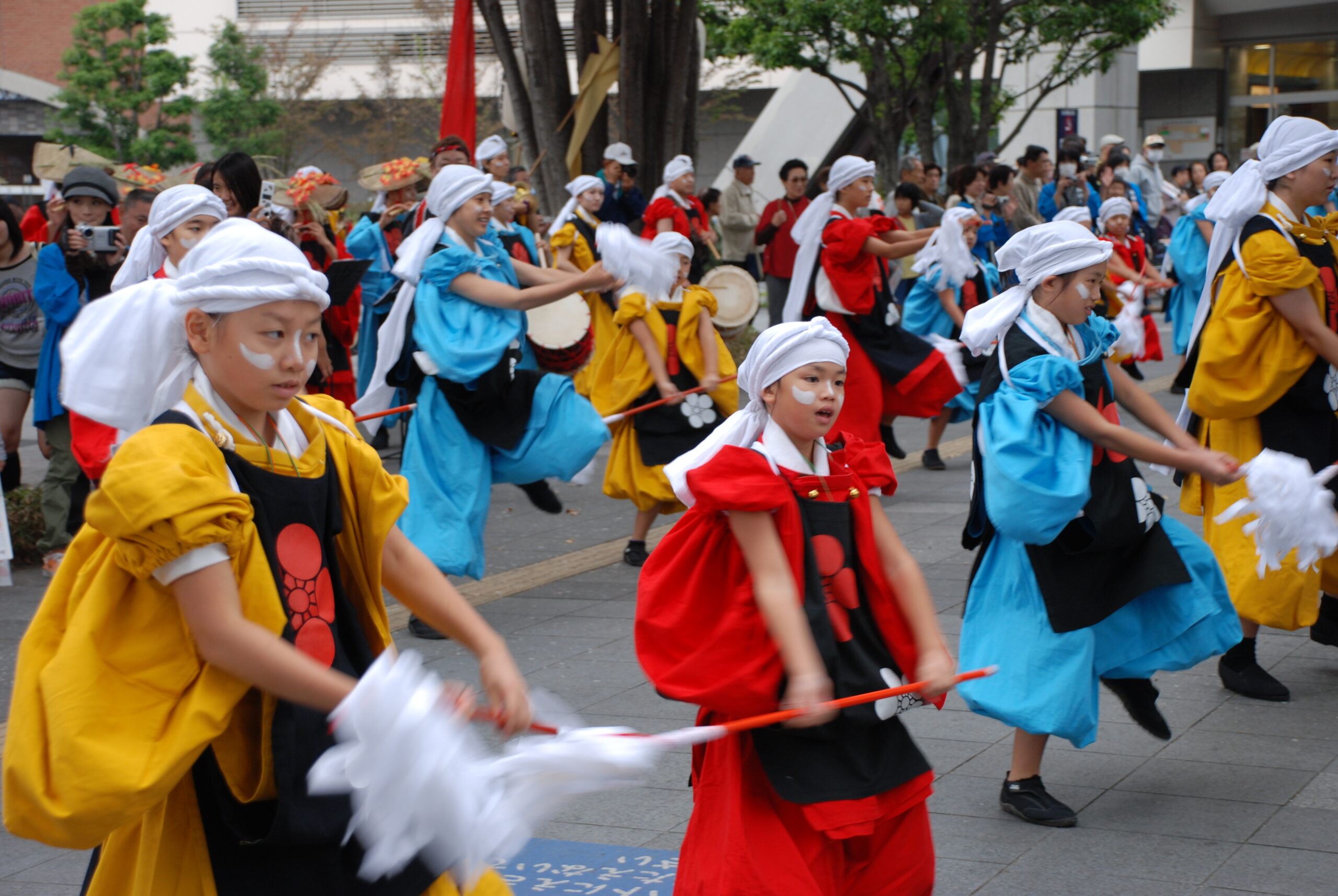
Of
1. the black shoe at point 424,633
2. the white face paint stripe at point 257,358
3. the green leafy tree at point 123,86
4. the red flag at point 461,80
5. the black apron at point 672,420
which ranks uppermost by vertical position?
the green leafy tree at point 123,86

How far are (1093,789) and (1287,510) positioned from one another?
1.00m

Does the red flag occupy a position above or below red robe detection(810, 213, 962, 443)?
above

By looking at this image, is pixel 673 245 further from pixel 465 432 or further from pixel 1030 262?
pixel 1030 262

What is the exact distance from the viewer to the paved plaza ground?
376 cm

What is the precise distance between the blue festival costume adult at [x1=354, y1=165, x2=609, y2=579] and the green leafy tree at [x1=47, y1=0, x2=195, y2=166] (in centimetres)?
2945

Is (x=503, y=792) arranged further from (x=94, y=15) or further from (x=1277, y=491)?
(x=94, y=15)

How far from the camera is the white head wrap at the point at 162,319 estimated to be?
236cm

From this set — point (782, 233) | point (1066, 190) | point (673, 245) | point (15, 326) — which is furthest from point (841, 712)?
point (1066, 190)

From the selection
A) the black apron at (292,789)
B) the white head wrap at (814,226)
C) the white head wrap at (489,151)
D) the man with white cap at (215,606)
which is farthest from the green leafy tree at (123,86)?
the black apron at (292,789)

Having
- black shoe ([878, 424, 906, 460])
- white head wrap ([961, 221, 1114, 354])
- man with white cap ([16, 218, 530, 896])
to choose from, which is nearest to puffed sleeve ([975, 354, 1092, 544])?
white head wrap ([961, 221, 1114, 354])

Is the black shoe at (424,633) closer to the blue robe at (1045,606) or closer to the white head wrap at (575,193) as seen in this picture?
the blue robe at (1045,606)

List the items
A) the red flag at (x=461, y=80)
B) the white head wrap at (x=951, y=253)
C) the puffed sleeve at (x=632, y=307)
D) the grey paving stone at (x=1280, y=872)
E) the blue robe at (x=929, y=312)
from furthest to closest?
the red flag at (x=461, y=80)
the blue robe at (x=929, y=312)
the white head wrap at (x=951, y=253)
the puffed sleeve at (x=632, y=307)
the grey paving stone at (x=1280, y=872)

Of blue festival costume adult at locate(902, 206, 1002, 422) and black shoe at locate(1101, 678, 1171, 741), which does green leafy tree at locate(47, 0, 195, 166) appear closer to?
blue festival costume adult at locate(902, 206, 1002, 422)

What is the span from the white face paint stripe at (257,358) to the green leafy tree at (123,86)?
33289 mm
